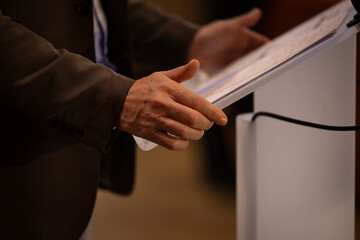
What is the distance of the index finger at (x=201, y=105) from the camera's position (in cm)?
60

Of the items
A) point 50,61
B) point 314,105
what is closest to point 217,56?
point 314,105

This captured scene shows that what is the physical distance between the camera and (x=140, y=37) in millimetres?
1268

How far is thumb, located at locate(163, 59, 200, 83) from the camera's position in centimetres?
64

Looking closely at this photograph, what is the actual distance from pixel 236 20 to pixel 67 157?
59 cm

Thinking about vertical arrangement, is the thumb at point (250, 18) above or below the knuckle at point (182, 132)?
above

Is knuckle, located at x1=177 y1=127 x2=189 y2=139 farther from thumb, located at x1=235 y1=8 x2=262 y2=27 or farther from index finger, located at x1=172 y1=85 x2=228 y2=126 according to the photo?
thumb, located at x1=235 y1=8 x2=262 y2=27

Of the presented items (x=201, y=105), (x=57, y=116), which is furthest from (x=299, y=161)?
(x=57, y=116)

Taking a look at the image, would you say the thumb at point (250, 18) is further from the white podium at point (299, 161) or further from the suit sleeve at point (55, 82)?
the suit sleeve at point (55, 82)

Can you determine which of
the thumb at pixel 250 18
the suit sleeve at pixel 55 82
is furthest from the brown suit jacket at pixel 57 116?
the thumb at pixel 250 18

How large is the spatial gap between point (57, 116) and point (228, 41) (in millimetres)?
638

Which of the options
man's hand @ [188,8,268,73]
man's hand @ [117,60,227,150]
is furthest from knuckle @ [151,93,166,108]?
man's hand @ [188,8,268,73]

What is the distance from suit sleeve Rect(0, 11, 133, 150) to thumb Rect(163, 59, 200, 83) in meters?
0.06

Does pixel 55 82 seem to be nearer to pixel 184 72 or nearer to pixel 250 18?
pixel 184 72

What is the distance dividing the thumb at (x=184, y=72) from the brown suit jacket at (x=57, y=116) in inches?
2.4
